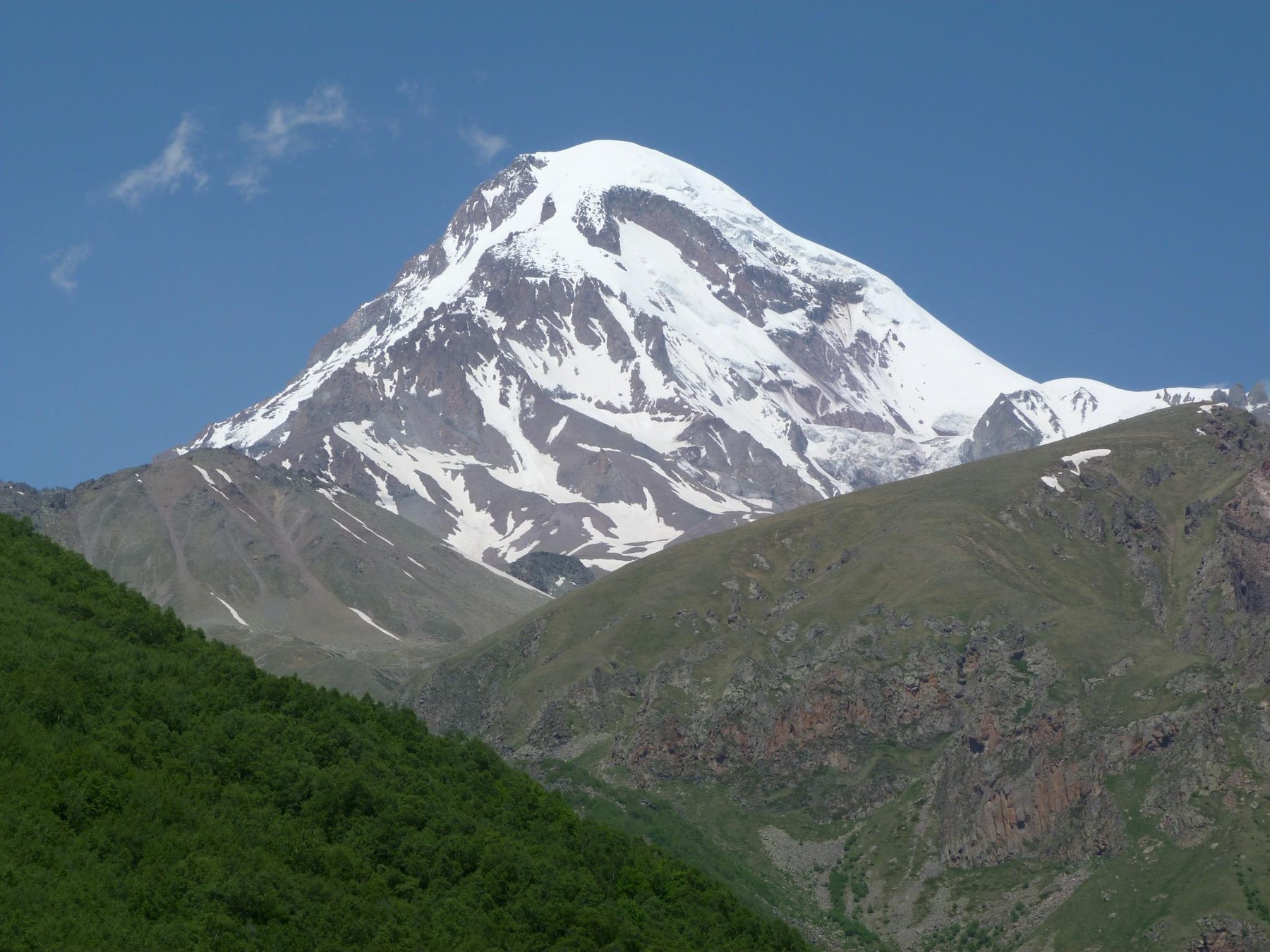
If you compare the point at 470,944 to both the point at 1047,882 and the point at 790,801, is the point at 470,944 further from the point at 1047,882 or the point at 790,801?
the point at 790,801

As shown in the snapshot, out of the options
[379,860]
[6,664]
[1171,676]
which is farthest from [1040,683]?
[6,664]

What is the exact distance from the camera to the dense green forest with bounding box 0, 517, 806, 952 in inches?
2778

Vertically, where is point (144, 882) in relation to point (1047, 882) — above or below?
below

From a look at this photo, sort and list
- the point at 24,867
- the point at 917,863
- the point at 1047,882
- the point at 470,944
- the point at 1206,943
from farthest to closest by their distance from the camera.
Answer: the point at 917,863
the point at 1047,882
the point at 1206,943
the point at 470,944
the point at 24,867

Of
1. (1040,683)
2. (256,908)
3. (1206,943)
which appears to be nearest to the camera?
(256,908)

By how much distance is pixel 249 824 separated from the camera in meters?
80.9

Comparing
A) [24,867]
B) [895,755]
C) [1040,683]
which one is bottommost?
[24,867]

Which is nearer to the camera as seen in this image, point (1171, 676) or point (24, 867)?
point (24, 867)

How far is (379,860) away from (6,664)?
20.8m

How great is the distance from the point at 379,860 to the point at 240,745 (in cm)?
968

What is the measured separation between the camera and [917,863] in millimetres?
177375

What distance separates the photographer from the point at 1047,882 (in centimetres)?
16638

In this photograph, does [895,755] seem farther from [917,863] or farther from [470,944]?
[470,944]

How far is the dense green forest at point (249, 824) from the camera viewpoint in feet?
232
